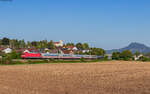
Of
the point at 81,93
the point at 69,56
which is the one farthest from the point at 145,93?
the point at 69,56

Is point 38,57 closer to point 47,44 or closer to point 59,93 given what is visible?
point 59,93

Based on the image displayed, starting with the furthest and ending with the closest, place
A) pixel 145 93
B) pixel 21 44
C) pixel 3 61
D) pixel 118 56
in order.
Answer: pixel 21 44
pixel 118 56
pixel 3 61
pixel 145 93

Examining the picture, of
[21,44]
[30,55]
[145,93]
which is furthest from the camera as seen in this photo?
[21,44]

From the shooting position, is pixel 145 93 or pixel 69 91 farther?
pixel 69 91

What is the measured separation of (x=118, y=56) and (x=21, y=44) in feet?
294

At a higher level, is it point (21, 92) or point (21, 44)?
point (21, 44)

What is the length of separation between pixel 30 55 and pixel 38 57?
4.03 meters

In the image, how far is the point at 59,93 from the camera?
1734cm

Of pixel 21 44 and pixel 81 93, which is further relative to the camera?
pixel 21 44

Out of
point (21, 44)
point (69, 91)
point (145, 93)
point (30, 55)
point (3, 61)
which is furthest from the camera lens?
point (21, 44)

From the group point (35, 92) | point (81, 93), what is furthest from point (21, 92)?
point (81, 93)

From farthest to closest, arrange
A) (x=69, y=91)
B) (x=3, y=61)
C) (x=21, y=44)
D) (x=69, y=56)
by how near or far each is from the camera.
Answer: (x=21, y=44) < (x=69, y=56) < (x=3, y=61) < (x=69, y=91)

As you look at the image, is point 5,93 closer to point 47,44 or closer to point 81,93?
point 81,93

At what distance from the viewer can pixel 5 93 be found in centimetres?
1698
